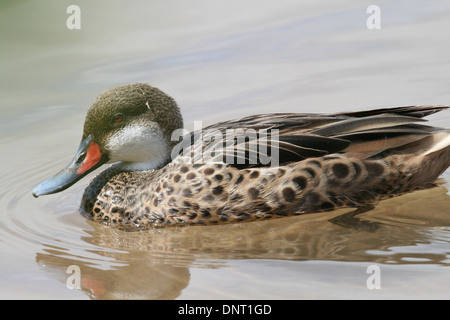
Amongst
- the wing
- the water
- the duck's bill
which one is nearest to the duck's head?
the duck's bill

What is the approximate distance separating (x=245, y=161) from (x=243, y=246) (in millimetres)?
823

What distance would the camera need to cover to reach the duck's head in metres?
7.47

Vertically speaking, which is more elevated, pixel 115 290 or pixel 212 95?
pixel 212 95

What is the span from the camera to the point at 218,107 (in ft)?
32.5

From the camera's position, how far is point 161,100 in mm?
7547

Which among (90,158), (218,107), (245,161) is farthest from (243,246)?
(218,107)

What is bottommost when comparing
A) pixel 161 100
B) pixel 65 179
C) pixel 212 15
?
pixel 65 179

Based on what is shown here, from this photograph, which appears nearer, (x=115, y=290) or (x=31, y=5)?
(x=115, y=290)

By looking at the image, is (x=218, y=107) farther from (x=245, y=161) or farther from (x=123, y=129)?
(x=245, y=161)

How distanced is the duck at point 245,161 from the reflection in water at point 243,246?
0.51 ft

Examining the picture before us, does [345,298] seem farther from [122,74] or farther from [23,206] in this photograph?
[122,74]

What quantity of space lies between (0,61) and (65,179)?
184 inches

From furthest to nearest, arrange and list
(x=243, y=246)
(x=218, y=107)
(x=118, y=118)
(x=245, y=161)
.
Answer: (x=218, y=107) → (x=118, y=118) → (x=245, y=161) → (x=243, y=246)
